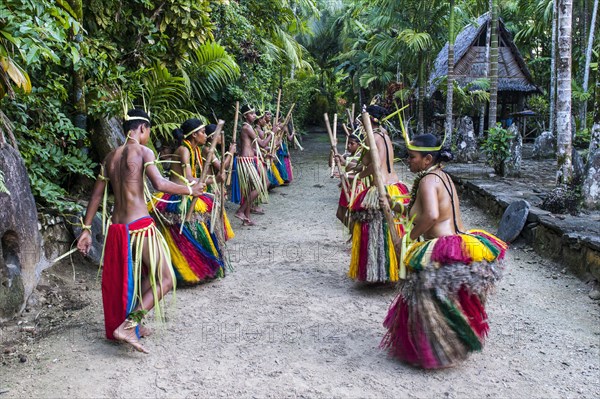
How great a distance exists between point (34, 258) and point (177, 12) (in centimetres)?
366

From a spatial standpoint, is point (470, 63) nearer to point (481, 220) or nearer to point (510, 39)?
point (510, 39)

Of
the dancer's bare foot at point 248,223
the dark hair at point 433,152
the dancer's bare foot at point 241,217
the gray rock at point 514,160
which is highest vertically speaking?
the dark hair at point 433,152

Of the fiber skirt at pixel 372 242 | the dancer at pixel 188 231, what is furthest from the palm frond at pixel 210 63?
the fiber skirt at pixel 372 242

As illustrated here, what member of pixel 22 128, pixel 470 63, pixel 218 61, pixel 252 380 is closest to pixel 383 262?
pixel 252 380

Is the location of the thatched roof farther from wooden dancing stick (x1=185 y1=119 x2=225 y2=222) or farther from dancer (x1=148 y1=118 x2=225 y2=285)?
wooden dancing stick (x1=185 y1=119 x2=225 y2=222)

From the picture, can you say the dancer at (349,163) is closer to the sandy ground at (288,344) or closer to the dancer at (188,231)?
the sandy ground at (288,344)

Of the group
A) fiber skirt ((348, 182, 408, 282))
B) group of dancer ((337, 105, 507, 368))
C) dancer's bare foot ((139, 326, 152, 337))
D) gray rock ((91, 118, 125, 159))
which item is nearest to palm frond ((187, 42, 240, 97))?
gray rock ((91, 118, 125, 159))

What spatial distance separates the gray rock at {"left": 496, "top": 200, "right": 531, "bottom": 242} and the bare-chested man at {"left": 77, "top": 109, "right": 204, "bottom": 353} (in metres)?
4.39

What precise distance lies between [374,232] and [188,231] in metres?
1.71

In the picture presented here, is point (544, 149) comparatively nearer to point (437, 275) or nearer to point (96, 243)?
point (96, 243)

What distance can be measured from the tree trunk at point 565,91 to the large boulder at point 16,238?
641 centimetres

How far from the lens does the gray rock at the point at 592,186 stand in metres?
6.47

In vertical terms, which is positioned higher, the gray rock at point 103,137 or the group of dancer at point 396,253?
the gray rock at point 103,137

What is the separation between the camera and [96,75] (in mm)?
5789
